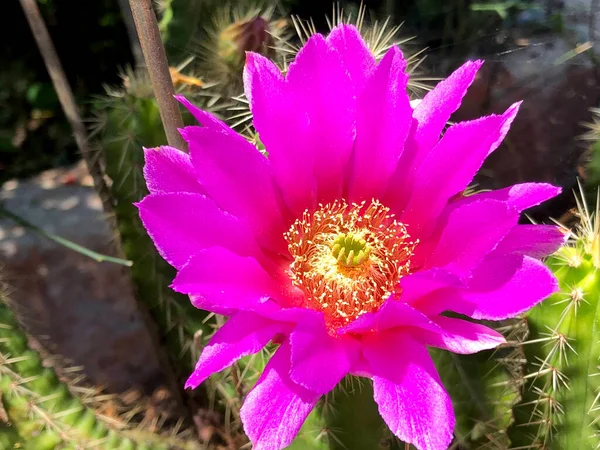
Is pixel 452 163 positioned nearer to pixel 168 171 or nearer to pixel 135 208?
pixel 168 171

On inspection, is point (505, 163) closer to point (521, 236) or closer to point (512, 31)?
point (512, 31)

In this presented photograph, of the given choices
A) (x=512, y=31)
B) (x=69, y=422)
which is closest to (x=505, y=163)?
(x=512, y=31)

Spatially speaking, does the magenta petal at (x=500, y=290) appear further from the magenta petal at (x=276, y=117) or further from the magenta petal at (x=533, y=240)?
the magenta petal at (x=276, y=117)

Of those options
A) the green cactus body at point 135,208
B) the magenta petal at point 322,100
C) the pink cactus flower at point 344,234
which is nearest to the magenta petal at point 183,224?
the pink cactus flower at point 344,234

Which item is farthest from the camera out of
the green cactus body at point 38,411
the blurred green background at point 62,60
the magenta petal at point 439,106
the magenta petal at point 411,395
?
the blurred green background at point 62,60

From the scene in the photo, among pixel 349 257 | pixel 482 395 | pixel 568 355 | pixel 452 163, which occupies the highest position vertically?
pixel 452 163

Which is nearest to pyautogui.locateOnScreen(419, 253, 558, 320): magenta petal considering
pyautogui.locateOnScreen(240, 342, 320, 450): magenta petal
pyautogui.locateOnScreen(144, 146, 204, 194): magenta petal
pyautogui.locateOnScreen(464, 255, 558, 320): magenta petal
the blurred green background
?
pyautogui.locateOnScreen(464, 255, 558, 320): magenta petal

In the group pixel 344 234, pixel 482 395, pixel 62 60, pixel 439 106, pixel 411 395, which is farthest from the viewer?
pixel 62 60

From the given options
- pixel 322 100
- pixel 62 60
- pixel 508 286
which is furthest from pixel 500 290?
pixel 62 60
